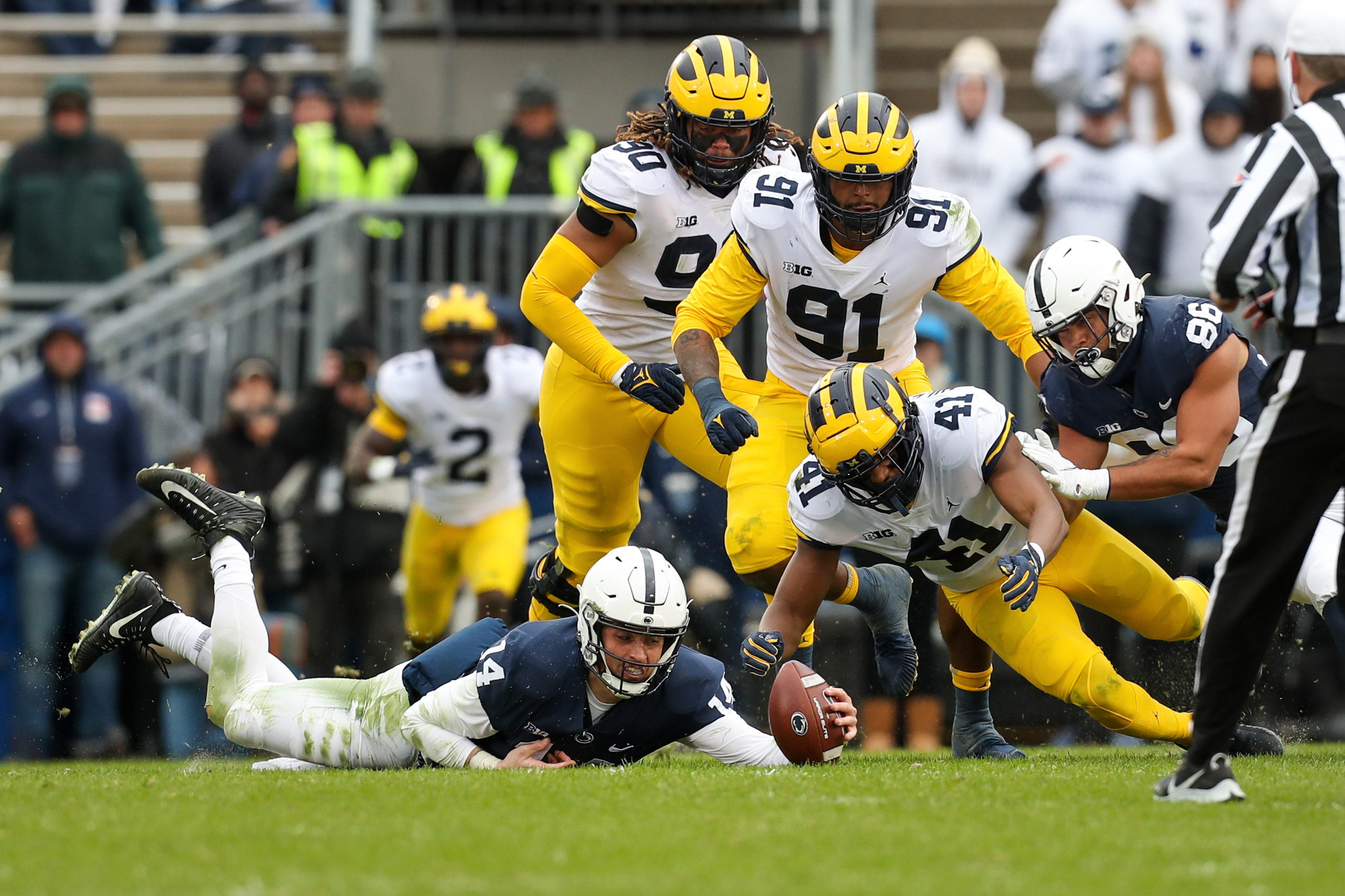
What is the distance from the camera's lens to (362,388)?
394 inches

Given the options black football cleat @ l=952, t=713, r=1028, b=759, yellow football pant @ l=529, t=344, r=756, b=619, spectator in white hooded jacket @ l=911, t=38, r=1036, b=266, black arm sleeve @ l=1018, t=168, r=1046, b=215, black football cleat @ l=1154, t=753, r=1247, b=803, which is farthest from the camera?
spectator in white hooded jacket @ l=911, t=38, r=1036, b=266

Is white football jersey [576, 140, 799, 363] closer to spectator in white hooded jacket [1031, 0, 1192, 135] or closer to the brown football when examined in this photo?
the brown football

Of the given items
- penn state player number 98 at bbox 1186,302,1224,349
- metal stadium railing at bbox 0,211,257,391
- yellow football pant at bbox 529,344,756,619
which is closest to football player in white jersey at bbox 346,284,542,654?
yellow football pant at bbox 529,344,756,619

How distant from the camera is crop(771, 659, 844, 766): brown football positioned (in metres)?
6.05

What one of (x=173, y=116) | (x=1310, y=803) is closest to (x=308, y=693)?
(x=1310, y=803)

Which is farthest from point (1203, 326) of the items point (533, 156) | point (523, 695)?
point (533, 156)

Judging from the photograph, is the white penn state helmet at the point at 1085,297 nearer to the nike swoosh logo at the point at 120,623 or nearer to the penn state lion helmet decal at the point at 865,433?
the penn state lion helmet decal at the point at 865,433

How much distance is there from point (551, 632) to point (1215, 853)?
2.49 m

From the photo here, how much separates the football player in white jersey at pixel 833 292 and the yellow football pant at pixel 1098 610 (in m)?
0.51

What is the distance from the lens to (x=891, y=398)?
19.0ft

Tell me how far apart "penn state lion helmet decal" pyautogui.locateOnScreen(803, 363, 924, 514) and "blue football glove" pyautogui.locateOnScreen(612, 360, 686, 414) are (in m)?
0.79

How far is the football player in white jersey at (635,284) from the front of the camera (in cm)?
665

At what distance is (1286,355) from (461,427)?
5.48 metres

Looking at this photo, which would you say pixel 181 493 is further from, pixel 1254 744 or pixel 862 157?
pixel 1254 744
